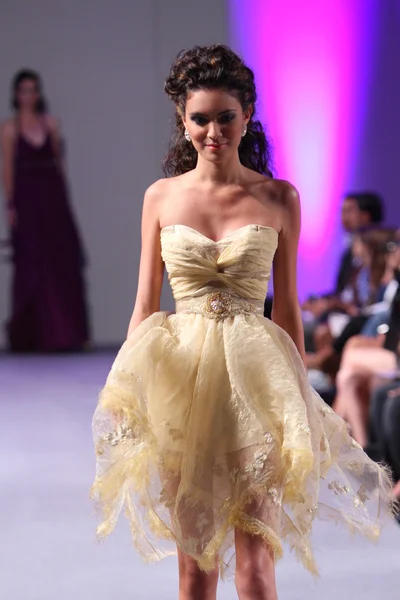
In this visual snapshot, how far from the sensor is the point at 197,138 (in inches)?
93.7

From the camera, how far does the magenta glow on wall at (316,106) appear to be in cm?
1006

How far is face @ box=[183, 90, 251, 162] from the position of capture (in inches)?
92.7

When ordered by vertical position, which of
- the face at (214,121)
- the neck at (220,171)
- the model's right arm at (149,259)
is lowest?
the model's right arm at (149,259)

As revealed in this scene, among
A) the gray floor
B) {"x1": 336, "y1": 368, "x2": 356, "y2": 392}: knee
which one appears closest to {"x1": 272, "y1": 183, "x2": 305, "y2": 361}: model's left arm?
the gray floor

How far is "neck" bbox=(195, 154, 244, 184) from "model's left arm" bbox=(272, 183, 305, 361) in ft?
0.38

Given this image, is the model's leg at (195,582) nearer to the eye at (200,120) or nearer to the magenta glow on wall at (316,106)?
the eye at (200,120)

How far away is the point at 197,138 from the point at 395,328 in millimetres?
2750

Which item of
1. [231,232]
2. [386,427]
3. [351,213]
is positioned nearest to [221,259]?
[231,232]

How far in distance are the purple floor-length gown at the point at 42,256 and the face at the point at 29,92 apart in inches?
13.4

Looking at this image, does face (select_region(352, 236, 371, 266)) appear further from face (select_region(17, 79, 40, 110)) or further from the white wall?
face (select_region(17, 79, 40, 110))

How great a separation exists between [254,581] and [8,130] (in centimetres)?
826

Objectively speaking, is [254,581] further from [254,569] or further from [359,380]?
[359,380]

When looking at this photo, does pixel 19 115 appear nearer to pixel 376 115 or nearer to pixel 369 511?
pixel 376 115

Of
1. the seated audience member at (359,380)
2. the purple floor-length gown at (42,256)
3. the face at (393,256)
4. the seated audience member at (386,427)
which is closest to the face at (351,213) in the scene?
the face at (393,256)
